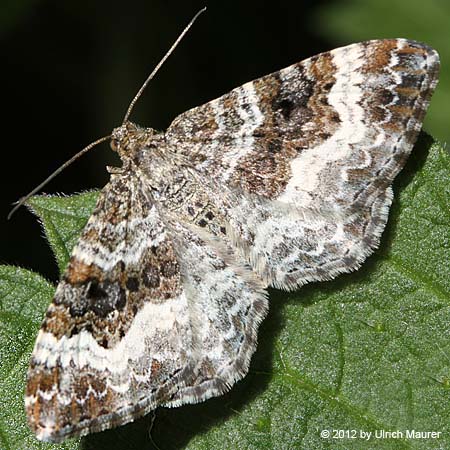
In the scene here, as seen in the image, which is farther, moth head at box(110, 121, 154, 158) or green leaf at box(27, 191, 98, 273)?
moth head at box(110, 121, 154, 158)

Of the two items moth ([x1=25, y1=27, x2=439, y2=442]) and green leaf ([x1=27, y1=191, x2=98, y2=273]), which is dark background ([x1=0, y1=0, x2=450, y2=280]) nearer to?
green leaf ([x1=27, y1=191, x2=98, y2=273])

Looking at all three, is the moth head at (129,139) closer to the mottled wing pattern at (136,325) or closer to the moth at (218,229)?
the moth at (218,229)

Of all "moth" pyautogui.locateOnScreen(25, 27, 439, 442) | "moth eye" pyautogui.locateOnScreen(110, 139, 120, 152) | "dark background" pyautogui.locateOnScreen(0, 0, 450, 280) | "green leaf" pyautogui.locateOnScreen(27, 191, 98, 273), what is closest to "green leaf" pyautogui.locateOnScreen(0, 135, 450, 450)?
"green leaf" pyautogui.locateOnScreen(27, 191, 98, 273)

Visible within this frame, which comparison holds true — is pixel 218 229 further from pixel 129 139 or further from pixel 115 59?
pixel 115 59

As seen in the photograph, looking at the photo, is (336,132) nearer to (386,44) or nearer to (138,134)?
(386,44)

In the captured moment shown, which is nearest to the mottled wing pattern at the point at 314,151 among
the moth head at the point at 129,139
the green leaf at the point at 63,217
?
the moth head at the point at 129,139
